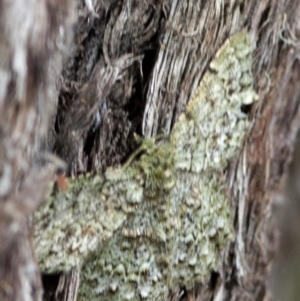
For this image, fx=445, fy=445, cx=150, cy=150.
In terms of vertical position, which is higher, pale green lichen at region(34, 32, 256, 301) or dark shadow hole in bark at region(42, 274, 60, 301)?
pale green lichen at region(34, 32, 256, 301)

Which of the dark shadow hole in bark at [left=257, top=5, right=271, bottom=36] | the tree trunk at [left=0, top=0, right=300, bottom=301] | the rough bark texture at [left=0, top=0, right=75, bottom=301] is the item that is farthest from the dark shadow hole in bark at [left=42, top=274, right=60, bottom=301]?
the dark shadow hole in bark at [left=257, top=5, right=271, bottom=36]

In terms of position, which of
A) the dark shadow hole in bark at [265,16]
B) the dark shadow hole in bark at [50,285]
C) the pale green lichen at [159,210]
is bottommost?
the dark shadow hole in bark at [50,285]

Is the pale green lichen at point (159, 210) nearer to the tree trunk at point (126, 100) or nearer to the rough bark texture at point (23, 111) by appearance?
the tree trunk at point (126, 100)

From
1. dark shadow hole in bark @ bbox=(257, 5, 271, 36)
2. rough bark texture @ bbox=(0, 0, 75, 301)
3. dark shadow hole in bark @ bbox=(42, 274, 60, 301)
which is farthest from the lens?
dark shadow hole in bark @ bbox=(257, 5, 271, 36)

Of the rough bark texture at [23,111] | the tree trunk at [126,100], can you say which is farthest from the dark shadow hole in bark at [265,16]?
the rough bark texture at [23,111]

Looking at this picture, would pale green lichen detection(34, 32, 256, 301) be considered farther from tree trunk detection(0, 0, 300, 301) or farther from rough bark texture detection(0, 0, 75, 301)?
rough bark texture detection(0, 0, 75, 301)

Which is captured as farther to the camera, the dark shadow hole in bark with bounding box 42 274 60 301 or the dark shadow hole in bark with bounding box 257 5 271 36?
the dark shadow hole in bark with bounding box 257 5 271 36
